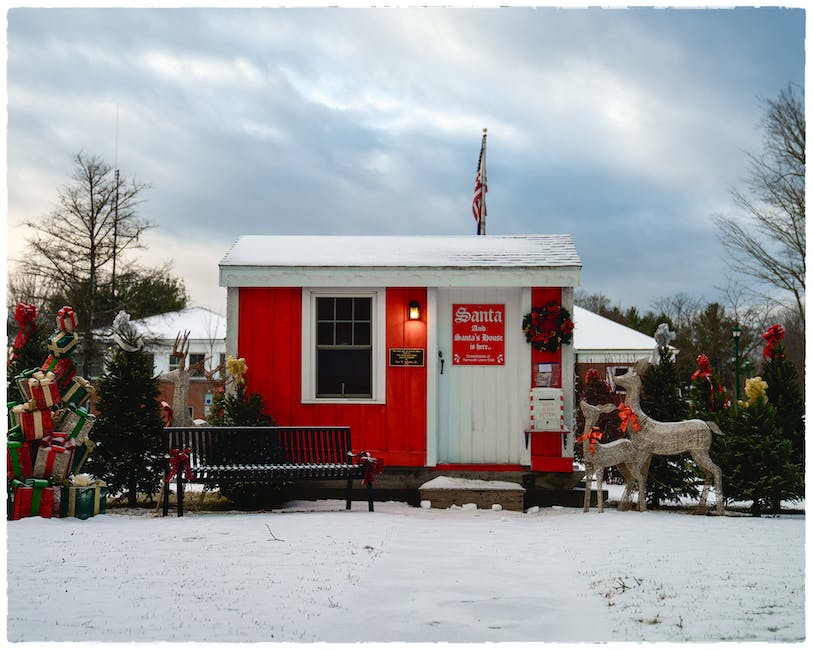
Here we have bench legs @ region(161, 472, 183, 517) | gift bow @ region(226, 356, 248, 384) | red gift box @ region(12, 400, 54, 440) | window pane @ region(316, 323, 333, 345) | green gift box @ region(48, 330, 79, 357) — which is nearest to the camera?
red gift box @ region(12, 400, 54, 440)

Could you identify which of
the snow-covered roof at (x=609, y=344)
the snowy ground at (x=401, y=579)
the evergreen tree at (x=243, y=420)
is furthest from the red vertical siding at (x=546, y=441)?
the snow-covered roof at (x=609, y=344)

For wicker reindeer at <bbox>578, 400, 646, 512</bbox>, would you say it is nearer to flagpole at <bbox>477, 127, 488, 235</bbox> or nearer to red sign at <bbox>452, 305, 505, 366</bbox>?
red sign at <bbox>452, 305, 505, 366</bbox>

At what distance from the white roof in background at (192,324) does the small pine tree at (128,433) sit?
936 inches

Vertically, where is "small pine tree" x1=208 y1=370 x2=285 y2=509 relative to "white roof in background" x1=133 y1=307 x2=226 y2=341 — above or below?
below

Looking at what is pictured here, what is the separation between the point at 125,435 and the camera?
9562mm

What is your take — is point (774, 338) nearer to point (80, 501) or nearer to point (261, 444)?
point (261, 444)

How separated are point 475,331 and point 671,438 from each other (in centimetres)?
273

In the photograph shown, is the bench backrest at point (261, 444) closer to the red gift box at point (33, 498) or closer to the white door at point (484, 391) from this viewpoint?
the red gift box at point (33, 498)

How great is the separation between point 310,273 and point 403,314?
50.1 inches

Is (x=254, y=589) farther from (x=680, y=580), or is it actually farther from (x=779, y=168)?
(x=779, y=168)

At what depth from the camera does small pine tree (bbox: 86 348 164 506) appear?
31.3 ft

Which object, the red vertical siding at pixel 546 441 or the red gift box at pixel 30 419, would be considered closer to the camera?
the red gift box at pixel 30 419

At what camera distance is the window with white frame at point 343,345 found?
10352mm

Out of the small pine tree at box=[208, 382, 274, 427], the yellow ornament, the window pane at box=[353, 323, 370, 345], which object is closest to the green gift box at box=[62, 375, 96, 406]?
the small pine tree at box=[208, 382, 274, 427]
